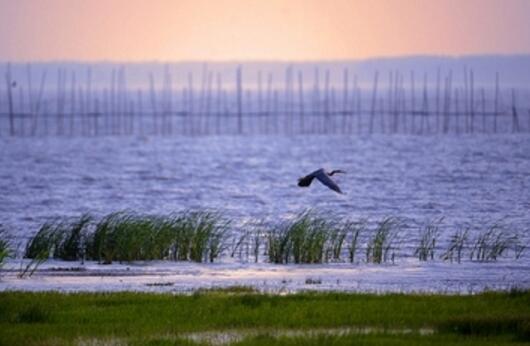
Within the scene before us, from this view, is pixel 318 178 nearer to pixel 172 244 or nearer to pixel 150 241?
pixel 150 241

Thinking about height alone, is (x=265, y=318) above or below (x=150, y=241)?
above

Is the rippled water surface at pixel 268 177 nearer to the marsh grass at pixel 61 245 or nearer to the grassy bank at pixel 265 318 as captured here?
the marsh grass at pixel 61 245

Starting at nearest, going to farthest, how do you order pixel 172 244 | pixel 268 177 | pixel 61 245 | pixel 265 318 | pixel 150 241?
pixel 265 318, pixel 150 241, pixel 61 245, pixel 172 244, pixel 268 177

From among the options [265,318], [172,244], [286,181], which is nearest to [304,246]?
[172,244]

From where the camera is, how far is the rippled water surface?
57125mm

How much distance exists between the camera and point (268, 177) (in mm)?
86375

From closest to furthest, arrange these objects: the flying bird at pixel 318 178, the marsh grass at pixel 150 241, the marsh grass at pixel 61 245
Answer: the flying bird at pixel 318 178, the marsh grass at pixel 150 241, the marsh grass at pixel 61 245

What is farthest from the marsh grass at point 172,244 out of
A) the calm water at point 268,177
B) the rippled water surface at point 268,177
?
the rippled water surface at point 268,177

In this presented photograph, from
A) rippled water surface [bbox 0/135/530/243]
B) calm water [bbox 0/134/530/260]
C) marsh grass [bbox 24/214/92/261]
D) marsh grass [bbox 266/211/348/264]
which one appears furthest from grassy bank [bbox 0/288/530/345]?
rippled water surface [bbox 0/135/530/243]

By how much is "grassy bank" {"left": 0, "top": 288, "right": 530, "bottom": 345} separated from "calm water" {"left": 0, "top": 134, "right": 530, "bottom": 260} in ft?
61.2

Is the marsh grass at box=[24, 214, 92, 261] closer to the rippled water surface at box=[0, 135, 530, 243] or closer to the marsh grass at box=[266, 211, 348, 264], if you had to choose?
the marsh grass at box=[266, 211, 348, 264]

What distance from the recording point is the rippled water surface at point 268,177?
57125 millimetres

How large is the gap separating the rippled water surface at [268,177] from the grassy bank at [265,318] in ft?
67.9

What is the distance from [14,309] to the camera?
22.4 meters
